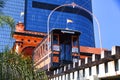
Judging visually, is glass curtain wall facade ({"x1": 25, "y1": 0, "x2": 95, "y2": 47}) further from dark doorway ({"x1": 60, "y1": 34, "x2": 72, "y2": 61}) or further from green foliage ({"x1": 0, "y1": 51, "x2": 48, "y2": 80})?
green foliage ({"x1": 0, "y1": 51, "x2": 48, "y2": 80})

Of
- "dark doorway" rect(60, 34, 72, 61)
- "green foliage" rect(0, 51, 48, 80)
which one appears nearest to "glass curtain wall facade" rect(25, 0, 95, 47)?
"dark doorway" rect(60, 34, 72, 61)

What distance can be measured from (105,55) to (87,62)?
2.72 meters

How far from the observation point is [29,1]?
13912 cm

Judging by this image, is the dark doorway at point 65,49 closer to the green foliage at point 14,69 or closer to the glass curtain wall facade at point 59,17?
the green foliage at point 14,69

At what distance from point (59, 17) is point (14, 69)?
117966 millimetres

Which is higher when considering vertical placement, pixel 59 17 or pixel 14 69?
pixel 59 17

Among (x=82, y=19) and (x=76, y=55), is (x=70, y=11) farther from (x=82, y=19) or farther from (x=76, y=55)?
(x=76, y=55)

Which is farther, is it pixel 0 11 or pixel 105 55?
pixel 105 55

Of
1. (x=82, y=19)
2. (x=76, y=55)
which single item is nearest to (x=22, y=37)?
(x=76, y=55)

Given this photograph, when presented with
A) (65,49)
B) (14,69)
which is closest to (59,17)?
(65,49)

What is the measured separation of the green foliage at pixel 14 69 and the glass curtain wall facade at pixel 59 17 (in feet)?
370

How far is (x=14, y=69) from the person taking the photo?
16219 mm

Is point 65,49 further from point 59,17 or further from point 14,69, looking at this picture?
point 59,17

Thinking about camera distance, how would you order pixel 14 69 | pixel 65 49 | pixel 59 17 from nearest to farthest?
pixel 14 69
pixel 65 49
pixel 59 17
